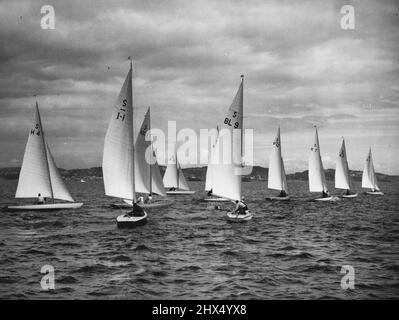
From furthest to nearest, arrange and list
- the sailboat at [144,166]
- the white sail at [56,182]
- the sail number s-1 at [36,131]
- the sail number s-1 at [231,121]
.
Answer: the sailboat at [144,166] → the white sail at [56,182] → the sail number s-1 at [36,131] → the sail number s-1 at [231,121]

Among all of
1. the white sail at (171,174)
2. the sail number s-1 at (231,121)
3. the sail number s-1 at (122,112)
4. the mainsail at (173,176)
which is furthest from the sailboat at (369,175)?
the sail number s-1 at (122,112)

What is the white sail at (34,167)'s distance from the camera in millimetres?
44219

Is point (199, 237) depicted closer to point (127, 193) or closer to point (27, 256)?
point (127, 193)

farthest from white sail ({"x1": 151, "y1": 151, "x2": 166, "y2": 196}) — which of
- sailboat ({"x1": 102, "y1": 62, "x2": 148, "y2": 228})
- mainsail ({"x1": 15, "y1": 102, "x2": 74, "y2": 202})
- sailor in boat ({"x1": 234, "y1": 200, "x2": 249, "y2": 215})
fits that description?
sailboat ({"x1": 102, "y1": 62, "x2": 148, "y2": 228})

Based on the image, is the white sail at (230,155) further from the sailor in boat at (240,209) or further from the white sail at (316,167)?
the white sail at (316,167)

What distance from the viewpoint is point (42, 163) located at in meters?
44.7

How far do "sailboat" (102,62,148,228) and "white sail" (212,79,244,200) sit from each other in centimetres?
772

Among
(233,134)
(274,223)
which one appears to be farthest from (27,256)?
(274,223)

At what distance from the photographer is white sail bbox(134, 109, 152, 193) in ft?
163

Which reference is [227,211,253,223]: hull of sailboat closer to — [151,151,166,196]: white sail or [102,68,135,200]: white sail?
[102,68,135,200]: white sail

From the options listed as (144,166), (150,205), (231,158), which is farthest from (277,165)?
(231,158)
